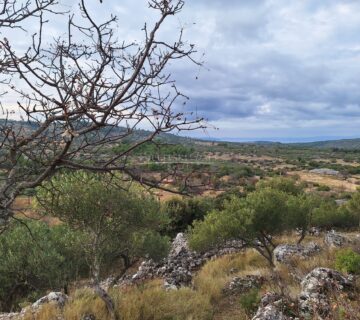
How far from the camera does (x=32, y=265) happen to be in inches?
666

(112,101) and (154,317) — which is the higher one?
(112,101)

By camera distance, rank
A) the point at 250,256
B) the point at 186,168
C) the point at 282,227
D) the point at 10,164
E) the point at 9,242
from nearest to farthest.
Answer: the point at 186,168
the point at 10,164
the point at 9,242
the point at 282,227
the point at 250,256

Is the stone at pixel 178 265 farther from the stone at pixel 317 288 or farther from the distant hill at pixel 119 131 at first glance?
the distant hill at pixel 119 131

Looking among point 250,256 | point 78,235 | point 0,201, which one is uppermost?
point 0,201

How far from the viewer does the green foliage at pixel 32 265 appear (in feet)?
55.0

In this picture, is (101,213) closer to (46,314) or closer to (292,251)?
(46,314)

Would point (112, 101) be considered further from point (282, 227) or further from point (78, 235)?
point (282, 227)

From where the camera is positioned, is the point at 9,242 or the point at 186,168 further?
the point at 9,242

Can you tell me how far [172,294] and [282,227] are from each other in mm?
8191

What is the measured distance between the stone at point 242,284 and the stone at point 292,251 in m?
2.09

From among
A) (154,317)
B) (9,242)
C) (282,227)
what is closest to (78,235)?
(9,242)

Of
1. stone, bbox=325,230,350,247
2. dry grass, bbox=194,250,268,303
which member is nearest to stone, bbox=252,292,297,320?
dry grass, bbox=194,250,268,303

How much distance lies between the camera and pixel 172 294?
12.7 metres

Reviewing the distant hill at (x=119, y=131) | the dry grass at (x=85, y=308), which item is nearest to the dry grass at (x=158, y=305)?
the dry grass at (x=85, y=308)
